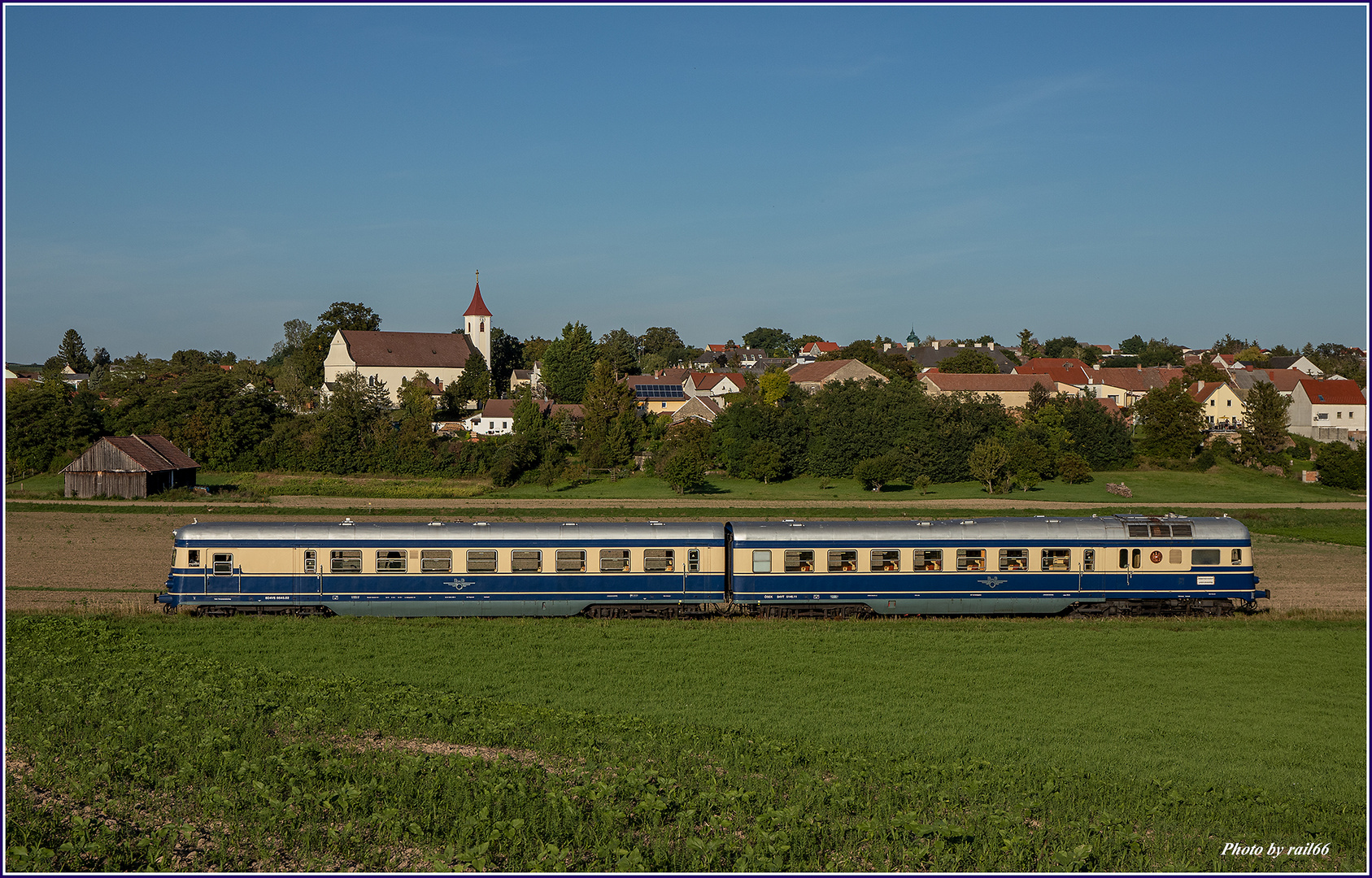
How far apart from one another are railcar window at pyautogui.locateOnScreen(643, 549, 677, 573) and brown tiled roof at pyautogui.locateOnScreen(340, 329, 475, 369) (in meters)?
107

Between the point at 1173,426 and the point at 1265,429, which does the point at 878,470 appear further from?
the point at 1265,429

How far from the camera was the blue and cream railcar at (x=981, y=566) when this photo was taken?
102 ft

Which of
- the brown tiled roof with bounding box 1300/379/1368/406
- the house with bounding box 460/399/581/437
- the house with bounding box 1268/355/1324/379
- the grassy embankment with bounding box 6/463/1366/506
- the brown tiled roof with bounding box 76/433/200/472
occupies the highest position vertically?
the house with bounding box 1268/355/1324/379

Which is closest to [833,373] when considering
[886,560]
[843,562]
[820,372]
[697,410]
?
[820,372]

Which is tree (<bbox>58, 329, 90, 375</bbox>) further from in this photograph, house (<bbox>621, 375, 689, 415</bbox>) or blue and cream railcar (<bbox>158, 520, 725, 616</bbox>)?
blue and cream railcar (<bbox>158, 520, 725, 616</bbox>)

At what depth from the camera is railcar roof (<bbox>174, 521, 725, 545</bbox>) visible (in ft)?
101

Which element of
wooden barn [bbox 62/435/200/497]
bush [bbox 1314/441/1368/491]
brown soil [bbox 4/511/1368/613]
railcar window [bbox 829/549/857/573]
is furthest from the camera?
bush [bbox 1314/441/1368/491]

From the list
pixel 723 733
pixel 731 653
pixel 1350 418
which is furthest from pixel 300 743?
pixel 1350 418

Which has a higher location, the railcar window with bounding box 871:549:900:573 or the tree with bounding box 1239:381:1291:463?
the tree with bounding box 1239:381:1291:463

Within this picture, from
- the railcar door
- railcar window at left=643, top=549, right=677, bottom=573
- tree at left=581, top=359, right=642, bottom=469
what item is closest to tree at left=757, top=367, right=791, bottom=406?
tree at left=581, top=359, right=642, bottom=469

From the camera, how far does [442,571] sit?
3084cm

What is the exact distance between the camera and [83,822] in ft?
45.5

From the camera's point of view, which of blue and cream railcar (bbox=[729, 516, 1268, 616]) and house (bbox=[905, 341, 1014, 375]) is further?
house (bbox=[905, 341, 1014, 375])

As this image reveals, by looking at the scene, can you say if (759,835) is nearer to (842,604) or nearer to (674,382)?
(842,604)
